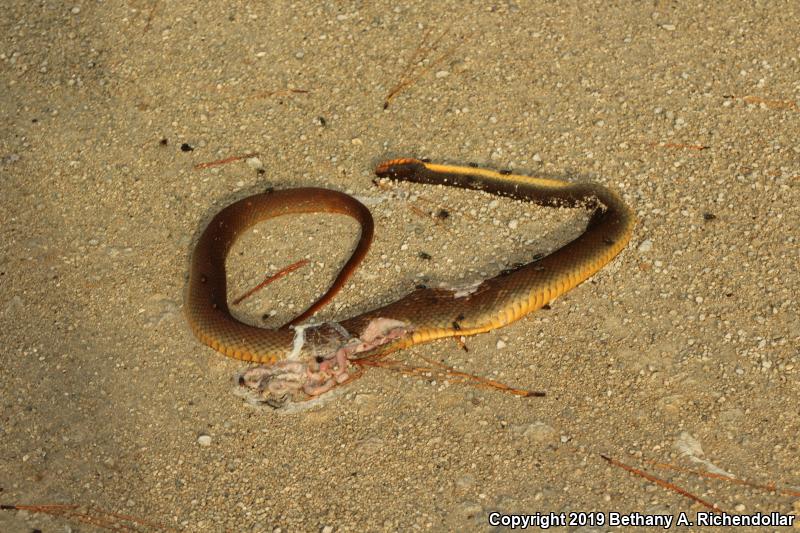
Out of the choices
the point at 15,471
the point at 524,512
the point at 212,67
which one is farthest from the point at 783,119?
the point at 15,471

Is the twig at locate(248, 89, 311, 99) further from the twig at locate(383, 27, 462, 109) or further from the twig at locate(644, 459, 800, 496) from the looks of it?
the twig at locate(644, 459, 800, 496)

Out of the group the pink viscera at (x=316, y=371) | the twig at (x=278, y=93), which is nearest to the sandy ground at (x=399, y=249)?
the twig at (x=278, y=93)

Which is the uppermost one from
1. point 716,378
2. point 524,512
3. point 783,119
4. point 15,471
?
point 783,119

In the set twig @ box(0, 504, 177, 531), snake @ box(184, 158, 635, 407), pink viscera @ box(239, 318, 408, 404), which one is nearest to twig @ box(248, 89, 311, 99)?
snake @ box(184, 158, 635, 407)

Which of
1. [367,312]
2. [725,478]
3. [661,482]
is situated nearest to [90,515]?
[367,312]

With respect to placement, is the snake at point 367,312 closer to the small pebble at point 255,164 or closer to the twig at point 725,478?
the small pebble at point 255,164

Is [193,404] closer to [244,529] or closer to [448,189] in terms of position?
[244,529]
